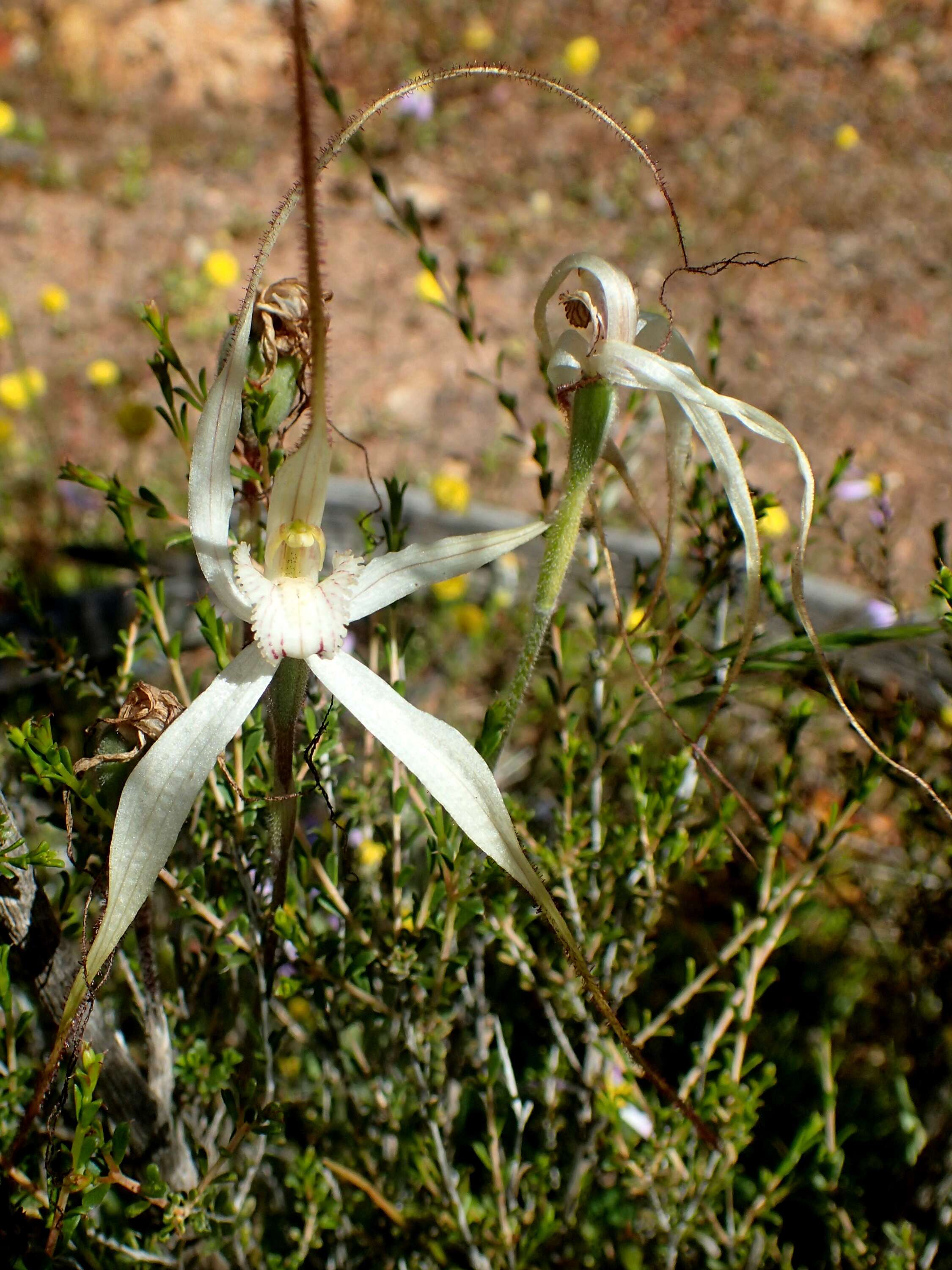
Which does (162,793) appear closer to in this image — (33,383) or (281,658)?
(281,658)

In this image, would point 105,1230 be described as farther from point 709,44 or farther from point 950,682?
point 709,44

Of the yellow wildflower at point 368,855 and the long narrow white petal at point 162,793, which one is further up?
the yellow wildflower at point 368,855

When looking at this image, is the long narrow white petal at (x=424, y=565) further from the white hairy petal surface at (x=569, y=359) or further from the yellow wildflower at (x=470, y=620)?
the yellow wildflower at (x=470, y=620)

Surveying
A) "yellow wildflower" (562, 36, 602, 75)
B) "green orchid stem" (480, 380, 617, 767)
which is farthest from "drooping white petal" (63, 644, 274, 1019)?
"yellow wildflower" (562, 36, 602, 75)

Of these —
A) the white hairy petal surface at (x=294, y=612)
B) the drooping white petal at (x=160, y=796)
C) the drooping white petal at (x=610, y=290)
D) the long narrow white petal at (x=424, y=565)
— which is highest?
the drooping white petal at (x=610, y=290)

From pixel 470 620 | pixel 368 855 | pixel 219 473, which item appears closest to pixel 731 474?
pixel 219 473

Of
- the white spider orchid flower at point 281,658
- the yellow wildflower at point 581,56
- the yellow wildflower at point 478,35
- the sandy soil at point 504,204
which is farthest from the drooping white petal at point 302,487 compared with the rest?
the yellow wildflower at point 478,35
